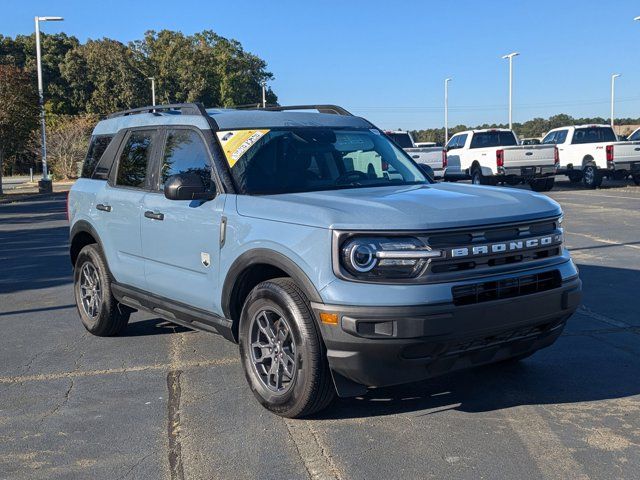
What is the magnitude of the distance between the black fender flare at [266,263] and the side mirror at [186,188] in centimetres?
59

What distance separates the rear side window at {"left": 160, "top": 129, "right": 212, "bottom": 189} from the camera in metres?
5.13

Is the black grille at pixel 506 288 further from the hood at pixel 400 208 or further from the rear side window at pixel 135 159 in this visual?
the rear side window at pixel 135 159

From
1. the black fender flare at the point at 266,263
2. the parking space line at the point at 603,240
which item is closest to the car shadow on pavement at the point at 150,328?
the black fender flare at the point at 266,263

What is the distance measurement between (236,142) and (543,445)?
287 centimetres

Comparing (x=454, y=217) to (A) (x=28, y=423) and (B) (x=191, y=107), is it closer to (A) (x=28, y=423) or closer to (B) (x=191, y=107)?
(B) (x=191, y=107)

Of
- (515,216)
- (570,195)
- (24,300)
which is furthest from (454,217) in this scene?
(570,195)

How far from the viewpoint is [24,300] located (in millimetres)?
8234

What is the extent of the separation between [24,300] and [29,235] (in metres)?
7.05

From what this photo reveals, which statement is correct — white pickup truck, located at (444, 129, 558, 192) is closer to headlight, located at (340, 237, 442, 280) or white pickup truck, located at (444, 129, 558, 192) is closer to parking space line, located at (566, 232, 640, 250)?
parking space line, located at (566, 232, 640, 250)

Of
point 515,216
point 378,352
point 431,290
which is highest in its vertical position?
point 515,216

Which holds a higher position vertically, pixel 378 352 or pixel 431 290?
pixel 431 290

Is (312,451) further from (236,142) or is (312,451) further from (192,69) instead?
(192,69)

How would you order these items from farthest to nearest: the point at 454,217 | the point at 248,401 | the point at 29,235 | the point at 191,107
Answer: the point at 29,235, the point at 191,107, the point at 248,401, the point at 454,217

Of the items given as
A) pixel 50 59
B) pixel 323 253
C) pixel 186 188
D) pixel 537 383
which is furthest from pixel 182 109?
pixel 50 59
